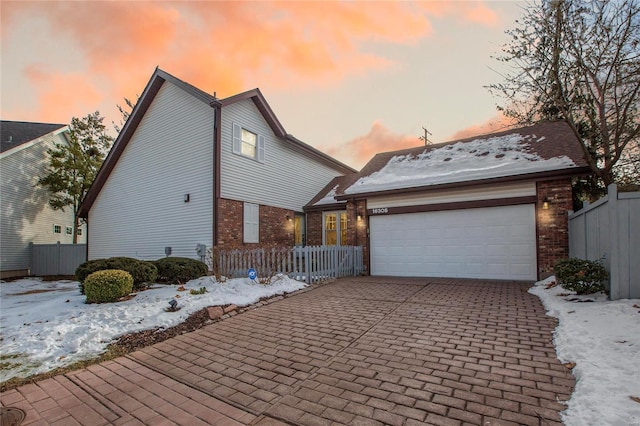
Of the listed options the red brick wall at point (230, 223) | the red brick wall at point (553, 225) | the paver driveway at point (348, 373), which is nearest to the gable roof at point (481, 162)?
the red brick wall at point (553, 225)

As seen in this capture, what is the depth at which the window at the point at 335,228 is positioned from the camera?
50.6 feet

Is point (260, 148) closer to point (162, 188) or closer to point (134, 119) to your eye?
point (162, 188)

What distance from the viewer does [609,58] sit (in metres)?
8.41

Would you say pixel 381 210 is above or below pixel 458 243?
above

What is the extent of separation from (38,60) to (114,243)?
9.36 metres

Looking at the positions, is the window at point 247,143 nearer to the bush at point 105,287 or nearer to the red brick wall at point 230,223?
the red brick wall at point 230,223

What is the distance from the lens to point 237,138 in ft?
42.2

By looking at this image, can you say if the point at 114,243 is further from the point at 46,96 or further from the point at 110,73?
the point at 110,73

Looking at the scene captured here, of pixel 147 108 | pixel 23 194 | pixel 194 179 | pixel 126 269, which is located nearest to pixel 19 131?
pixel 23 194

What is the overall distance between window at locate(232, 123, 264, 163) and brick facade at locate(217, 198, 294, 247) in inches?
85.8

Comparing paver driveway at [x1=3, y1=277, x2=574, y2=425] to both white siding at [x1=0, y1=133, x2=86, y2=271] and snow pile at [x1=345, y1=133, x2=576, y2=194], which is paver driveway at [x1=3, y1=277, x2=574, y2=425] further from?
white siding at [x1=0, y1=133, x2=86, y2=271]

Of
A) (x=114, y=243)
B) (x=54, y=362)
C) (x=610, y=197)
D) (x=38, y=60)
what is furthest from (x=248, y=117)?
(x=610, y=197)

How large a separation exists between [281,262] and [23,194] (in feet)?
59.6

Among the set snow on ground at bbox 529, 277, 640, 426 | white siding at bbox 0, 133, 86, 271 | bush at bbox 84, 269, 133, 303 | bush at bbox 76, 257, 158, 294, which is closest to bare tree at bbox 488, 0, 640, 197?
snow on ground at bbox 529, 277, 640, 426
